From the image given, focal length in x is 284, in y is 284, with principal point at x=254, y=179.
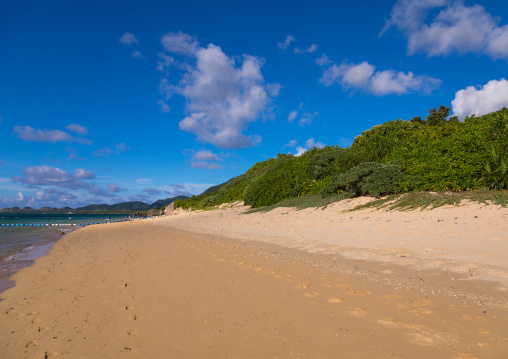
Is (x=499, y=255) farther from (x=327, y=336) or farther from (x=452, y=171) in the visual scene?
(x=452, y=171)

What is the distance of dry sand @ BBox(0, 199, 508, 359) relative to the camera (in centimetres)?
294

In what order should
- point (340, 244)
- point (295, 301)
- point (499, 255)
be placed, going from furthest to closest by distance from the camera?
point (340, 244) < point (499, 255) < point (295, 301)

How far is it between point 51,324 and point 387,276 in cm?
531

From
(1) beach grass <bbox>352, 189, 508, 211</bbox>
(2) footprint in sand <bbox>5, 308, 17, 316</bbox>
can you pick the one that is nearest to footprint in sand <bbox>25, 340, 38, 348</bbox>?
(2) footprint in sand <bbox>5, 308, 17, 316</bbox>

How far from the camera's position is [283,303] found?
13.3ft

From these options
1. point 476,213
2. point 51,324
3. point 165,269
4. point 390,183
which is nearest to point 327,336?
point 51,324

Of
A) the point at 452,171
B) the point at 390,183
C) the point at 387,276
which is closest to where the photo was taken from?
the point at 387,276

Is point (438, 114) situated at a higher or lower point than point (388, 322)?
higher

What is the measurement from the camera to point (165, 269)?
261 inches

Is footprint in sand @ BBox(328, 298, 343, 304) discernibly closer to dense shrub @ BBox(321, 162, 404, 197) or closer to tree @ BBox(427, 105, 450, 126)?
dense shrub @ BBox(321, 162, 404, 197)

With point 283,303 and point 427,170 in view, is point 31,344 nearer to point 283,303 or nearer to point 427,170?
point 283,303

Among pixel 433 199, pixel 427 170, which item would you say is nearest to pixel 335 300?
pixel 433 199

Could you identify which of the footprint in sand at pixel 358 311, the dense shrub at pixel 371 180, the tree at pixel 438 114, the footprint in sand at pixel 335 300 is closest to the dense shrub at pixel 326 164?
the dense shrub at pixel 371 180

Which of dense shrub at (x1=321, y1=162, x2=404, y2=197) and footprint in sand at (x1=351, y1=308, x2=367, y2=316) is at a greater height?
dense shrub at (x1=321, y1=162, x2=404, y2=197)
